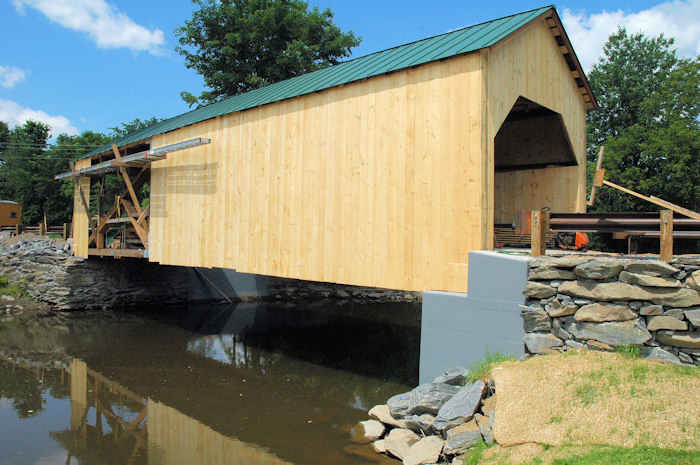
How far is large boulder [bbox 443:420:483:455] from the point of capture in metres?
5.02

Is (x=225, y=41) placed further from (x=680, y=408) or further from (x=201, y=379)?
(x=680, y=408)

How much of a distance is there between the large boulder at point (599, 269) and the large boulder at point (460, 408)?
1.74 m

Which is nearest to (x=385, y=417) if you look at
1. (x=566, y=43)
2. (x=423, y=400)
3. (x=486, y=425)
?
(x=423, y=400)

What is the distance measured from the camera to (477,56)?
22.7 feet

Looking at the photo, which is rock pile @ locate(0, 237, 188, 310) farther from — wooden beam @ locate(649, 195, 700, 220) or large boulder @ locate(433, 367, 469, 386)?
wooden beam @ locate(649, 195, 700, 220)

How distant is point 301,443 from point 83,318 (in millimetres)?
12154

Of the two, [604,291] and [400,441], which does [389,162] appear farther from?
[400,441]

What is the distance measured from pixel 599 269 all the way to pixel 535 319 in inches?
37.5

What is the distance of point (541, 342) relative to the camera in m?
5.92

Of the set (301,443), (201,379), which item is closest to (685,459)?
(301,443)

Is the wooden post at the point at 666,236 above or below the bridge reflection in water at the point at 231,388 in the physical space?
above

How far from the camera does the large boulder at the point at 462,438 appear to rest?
502cm

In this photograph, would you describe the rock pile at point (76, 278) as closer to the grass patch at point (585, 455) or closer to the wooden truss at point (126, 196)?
the wooden truss at point (126, 196)

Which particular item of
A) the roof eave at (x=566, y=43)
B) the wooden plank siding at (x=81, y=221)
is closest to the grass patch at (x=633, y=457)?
the roof eave at (x=566, y=43)
